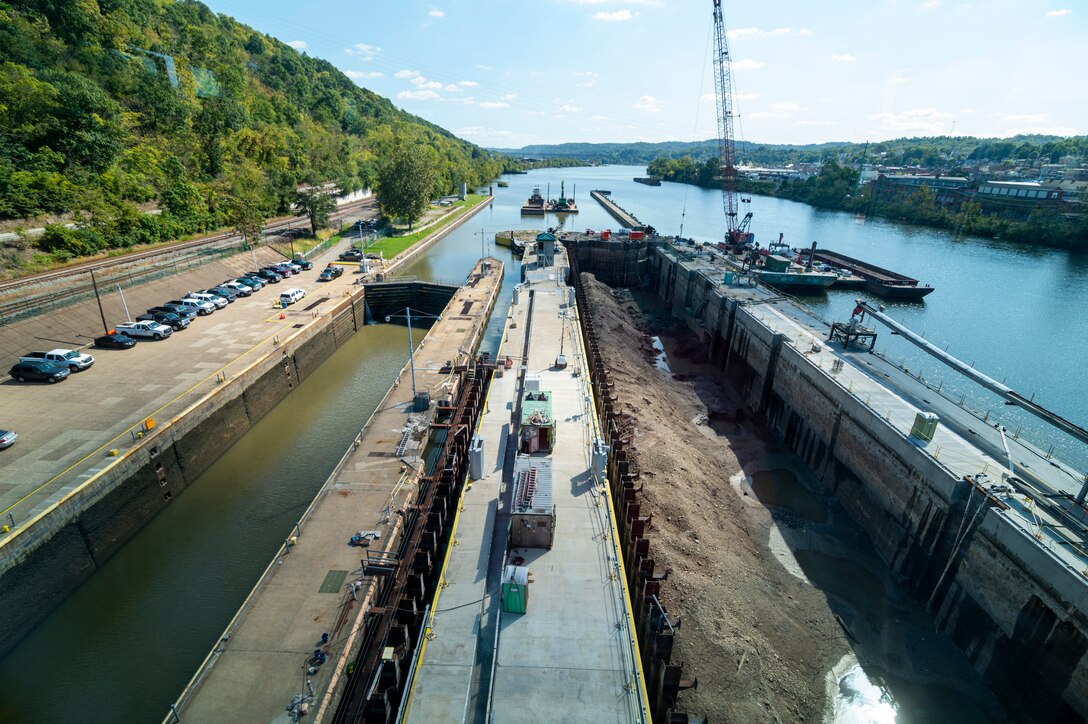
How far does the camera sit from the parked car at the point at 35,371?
33594 mm

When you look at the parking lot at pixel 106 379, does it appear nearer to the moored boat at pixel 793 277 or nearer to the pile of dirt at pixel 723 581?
the pile of dirt at pixel 723 581

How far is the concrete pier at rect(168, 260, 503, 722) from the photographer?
1662 cm

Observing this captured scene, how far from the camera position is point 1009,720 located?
782 inches

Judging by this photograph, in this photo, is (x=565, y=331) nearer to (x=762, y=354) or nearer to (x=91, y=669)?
(x=762, y=354)

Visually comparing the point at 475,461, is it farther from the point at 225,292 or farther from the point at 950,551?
the point at 225,292

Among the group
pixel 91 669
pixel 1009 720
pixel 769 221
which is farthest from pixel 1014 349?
pixel 769 221

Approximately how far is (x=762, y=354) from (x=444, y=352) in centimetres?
2995

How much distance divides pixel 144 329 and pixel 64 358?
7027mm

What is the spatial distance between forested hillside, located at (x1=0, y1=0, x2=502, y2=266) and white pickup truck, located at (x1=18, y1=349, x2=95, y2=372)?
17837mm

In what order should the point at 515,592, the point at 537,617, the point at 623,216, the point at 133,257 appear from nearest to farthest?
the point at 515,592 < the point at 537,617 < the point at 133,257 < the point at 623,216

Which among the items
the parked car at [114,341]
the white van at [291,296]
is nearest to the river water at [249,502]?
the white van at [291,296]

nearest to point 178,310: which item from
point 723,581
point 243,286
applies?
point 243,286

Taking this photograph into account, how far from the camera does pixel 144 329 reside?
41.6 meters

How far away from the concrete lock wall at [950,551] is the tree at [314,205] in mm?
75400
